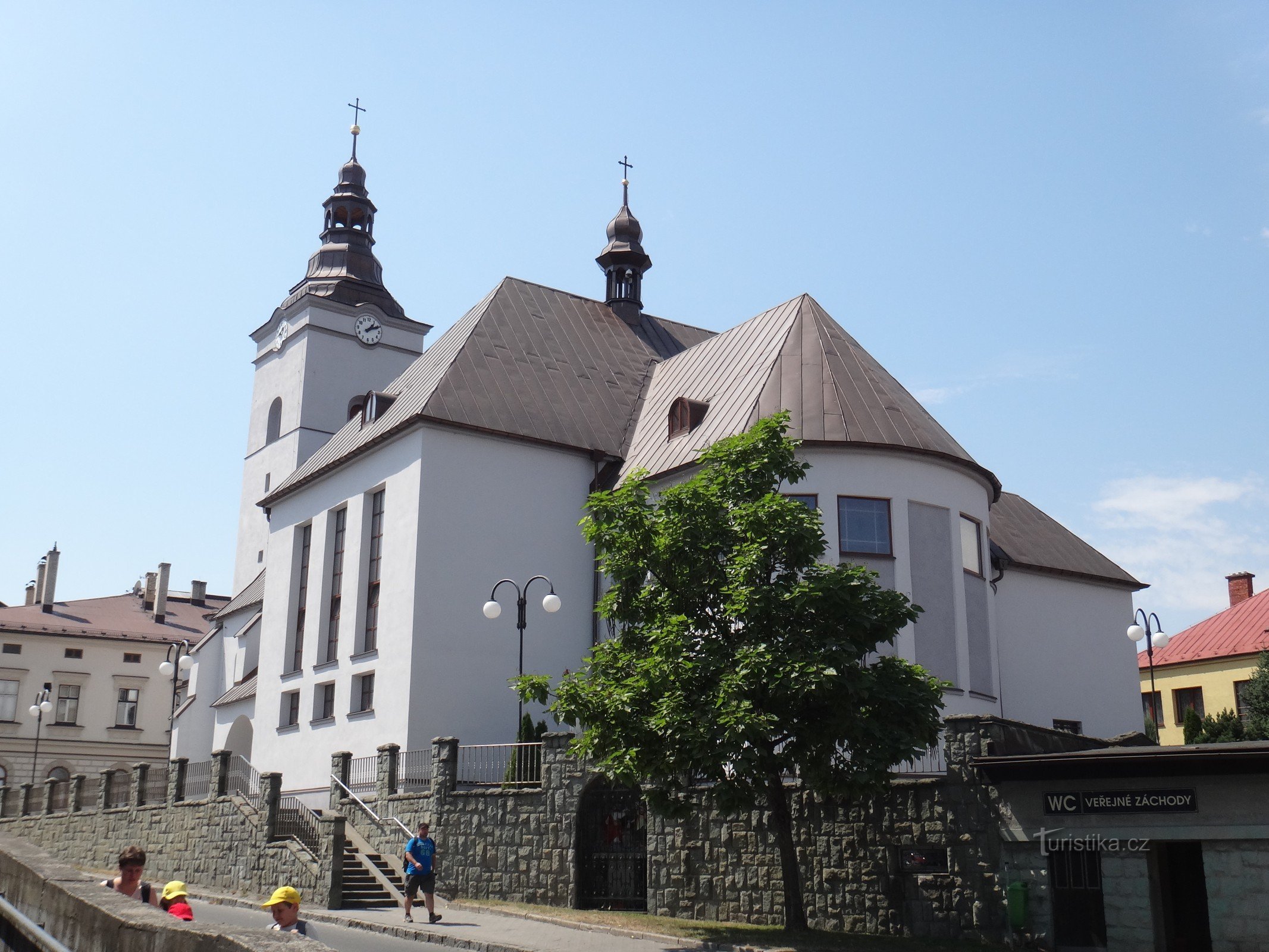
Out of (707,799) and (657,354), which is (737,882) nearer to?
(707,799)

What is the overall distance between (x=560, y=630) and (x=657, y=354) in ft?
37.7

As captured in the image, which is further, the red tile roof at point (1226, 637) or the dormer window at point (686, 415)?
the red tile roof at point (1226, 637)

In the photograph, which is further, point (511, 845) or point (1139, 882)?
point (511, 845)

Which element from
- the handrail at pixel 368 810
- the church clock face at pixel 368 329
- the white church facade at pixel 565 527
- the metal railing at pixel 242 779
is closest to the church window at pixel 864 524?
the white church facade at pixel 565 527

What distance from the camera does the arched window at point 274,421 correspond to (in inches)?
2101

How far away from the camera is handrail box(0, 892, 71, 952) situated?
26.0 ft

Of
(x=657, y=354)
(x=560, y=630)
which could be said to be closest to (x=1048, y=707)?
(x=560, y=630)

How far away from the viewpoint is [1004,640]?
32875 mm

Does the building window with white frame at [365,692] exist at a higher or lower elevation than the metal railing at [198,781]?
higher

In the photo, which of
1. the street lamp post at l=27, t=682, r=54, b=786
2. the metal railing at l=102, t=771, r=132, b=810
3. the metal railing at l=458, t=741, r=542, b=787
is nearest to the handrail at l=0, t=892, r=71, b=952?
the metal railing at l=458, t=741, r=542, b=787

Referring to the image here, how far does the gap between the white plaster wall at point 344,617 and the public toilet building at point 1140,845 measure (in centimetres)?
1555

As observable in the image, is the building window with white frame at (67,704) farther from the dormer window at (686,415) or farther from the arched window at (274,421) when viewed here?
the dormer window at (686,415)

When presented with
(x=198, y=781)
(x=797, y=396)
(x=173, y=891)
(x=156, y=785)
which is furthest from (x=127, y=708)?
(x=173, y=891)

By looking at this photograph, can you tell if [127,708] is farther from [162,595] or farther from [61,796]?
[61,796]
